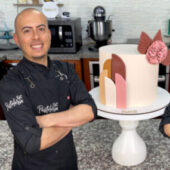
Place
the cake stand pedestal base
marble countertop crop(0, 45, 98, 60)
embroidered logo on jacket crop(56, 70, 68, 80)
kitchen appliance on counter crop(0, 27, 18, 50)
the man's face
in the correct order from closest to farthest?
the man's face < embroidered logo on jacket crop(56, 70, 68, 80) < the cake stand pedestal base < marble countertop crop(0, 45, 98, 60) < kitchen appliance on counter crop(0, 27, 18, 50)

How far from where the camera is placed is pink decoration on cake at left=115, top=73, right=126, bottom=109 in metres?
1.13

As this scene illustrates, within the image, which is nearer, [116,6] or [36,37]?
[36,37]

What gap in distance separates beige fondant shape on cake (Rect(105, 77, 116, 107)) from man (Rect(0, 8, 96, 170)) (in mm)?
114

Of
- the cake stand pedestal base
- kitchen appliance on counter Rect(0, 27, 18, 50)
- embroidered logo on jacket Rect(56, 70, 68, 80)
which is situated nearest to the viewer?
embroidered logo on jacket Rect(56, 70, 68, 80)

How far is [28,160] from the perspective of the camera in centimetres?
107

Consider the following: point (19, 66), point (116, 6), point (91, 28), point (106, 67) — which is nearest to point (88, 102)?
point (106, 67)

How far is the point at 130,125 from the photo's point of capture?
1.24m

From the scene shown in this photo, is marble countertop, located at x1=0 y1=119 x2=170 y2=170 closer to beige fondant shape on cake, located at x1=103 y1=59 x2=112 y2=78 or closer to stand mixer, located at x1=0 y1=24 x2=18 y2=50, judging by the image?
beige fondant shape on cake, located at x1=103 y1=59 x2=112 y2=78

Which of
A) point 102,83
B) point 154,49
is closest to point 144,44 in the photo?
point 154,49

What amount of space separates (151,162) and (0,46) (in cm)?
248

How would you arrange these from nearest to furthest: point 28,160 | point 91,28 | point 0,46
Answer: point 28,160 < point 91,28 < point 0,46

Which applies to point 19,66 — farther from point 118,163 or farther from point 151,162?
point 151,162

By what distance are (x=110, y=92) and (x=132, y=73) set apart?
0.45 ft

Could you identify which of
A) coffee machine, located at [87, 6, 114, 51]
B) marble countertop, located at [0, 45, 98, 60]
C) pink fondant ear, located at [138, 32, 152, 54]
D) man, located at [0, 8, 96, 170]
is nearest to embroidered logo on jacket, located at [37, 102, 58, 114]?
man, located at [0, 8, 96, 170]
